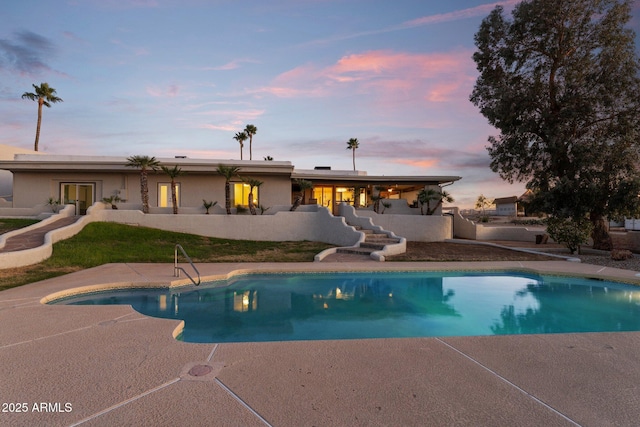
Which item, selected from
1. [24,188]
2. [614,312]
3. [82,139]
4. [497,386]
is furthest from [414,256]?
[82,139]

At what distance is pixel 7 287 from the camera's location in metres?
8.91

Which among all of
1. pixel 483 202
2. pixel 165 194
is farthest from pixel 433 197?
pixel 483 202

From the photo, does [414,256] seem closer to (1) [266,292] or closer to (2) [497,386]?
(1) [266,292]

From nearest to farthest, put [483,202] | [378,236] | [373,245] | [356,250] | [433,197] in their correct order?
[356,250]
[373,245]
[378,236]
[433,197]
[483,202]

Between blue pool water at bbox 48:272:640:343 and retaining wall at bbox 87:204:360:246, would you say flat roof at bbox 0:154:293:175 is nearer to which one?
retaining wall at bbox 87:204:360:246

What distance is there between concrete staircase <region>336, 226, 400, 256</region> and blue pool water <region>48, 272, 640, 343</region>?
3.84 meters

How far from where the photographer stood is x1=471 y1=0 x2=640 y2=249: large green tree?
17359 millimetres

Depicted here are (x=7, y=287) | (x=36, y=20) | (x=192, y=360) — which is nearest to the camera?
(x=192, y=360)

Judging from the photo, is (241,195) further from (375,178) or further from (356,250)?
(356,250)

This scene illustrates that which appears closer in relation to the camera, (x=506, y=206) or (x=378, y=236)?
(x=378, y=236)

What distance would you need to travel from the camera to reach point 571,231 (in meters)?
17.1

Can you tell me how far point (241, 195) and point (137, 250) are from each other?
10.3 m

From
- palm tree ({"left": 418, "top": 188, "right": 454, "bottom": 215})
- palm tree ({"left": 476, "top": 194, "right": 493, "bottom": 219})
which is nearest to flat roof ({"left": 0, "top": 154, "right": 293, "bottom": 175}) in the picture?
palm tree ({"left": 418, "top": 188, "right": 454, "bottom": 215})

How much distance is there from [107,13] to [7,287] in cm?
1329
